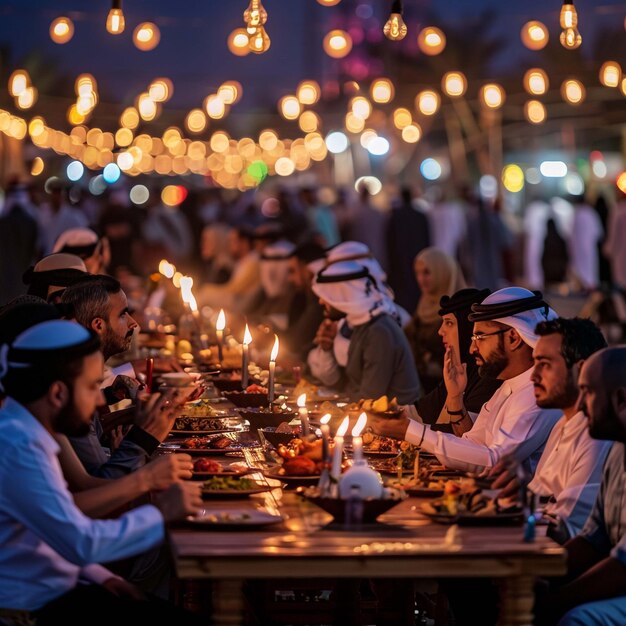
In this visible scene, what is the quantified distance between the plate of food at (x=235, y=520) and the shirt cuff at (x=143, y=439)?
0.75 metres

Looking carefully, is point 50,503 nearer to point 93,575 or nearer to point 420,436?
point 93,575

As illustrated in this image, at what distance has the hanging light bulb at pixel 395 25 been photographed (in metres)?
9.02

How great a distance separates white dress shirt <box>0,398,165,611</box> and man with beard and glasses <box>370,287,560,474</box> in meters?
1.89

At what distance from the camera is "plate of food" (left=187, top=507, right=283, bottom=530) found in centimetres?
442

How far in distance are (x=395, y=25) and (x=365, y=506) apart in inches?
200

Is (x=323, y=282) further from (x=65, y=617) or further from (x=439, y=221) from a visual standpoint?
(x=439, y=221)

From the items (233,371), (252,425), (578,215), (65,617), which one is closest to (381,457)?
(252,425)

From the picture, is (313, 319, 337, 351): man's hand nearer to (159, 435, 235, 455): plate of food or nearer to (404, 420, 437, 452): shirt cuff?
(159, 435, 235, 455): plate of food

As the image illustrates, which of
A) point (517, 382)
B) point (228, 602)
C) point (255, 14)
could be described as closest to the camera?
point (228, 602)

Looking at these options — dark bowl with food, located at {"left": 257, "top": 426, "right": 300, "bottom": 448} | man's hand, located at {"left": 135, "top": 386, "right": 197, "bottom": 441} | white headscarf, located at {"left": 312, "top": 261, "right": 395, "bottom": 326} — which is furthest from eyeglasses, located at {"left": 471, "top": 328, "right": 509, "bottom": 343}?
white headscarf, located at {"left": 312, "top": 261, "right": 395, "bottom": 326}

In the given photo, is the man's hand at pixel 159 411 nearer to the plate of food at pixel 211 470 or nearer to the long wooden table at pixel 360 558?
the plate of food at pixel 211 470

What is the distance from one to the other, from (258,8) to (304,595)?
4.06 metres

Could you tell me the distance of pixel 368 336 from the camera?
9.44 m

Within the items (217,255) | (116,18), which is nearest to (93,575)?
(116,18)
